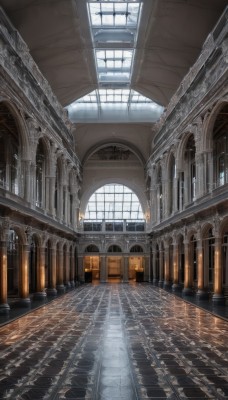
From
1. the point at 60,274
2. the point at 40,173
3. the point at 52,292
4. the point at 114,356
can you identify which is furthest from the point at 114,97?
the point at 114,356

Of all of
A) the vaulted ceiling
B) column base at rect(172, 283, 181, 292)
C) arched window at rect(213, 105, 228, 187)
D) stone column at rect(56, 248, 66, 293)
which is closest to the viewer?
the vaulted ceiling

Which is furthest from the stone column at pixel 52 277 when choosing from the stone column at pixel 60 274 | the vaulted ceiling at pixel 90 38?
the vaulted ceiling at pixel 90 38

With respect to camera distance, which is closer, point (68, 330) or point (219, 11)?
point (68, 330)

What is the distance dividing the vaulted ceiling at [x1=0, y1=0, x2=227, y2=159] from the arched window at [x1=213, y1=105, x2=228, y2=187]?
4710mm

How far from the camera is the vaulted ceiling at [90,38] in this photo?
2559 centimetres

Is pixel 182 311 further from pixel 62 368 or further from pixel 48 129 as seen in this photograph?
pixel 48 129

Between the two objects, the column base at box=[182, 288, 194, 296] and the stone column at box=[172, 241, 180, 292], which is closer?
the column base at box=[182, 288, 194, 296]

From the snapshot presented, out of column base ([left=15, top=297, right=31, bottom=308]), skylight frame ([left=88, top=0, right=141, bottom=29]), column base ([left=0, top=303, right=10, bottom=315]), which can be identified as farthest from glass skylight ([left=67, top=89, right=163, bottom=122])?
column base ([left=0, top=303, right=10, bottom=315])

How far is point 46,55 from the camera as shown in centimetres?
3084

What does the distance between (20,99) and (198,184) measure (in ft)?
36.6

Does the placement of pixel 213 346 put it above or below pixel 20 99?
below

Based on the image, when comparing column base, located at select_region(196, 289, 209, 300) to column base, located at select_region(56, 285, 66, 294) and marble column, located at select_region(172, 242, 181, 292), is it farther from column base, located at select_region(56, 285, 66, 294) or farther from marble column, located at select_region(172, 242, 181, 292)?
column base, located at select_region(56, 285, 66, 294)

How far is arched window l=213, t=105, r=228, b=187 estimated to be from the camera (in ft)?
98.0

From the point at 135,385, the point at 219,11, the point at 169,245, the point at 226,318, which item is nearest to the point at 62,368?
the point at 135,385
